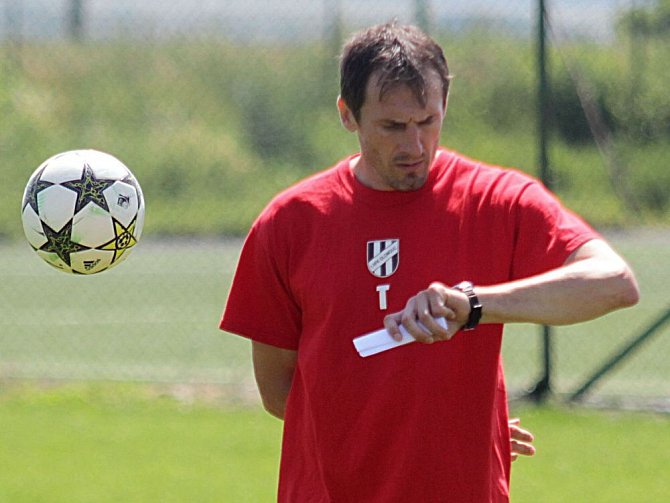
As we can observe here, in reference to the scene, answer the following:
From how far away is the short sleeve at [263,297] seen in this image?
376 cm

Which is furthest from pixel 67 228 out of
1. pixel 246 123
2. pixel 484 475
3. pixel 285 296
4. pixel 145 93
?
pixel 145 93

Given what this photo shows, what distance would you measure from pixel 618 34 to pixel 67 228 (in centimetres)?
677

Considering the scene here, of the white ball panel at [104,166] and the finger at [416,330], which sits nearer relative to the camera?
the finger at [416,330]

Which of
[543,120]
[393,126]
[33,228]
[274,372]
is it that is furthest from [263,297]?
[543,120]

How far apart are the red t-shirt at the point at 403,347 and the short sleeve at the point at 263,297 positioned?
3 cm

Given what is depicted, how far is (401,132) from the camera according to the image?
353cm

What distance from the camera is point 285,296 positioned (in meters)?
3.81

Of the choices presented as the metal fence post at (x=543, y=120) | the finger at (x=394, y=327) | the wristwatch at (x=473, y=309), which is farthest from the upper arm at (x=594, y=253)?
the metal fence post at (x=543, y=120)

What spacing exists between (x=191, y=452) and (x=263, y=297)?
429cm

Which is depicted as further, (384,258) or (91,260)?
(91,260)

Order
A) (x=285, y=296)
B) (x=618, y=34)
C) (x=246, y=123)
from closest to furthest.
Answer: (x=285, y=296)
(x=618, y=34)
(x=246, y=123)

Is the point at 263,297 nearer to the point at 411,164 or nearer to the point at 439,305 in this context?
the point at 411,164

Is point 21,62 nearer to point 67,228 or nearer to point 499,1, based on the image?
point 499,1

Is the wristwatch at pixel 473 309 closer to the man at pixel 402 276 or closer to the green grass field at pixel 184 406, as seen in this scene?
the man at pixel 402 276
